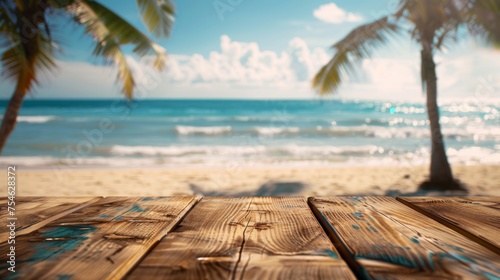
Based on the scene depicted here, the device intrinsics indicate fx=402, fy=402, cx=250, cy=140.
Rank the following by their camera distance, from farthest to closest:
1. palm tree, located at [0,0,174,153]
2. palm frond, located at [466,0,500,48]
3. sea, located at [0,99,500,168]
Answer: sea, located at [0,99,500,168] < palm frond, located at [466,0,500,48] < palm tree, located at [0,0,174,153]

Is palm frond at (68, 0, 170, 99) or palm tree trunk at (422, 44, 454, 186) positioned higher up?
palm frond at (68, 0, 170, 99)

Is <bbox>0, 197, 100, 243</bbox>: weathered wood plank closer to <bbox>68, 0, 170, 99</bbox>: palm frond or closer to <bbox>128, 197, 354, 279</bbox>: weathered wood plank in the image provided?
<bbox>128, 197, 354, 279</bbox>: weathered wood plank

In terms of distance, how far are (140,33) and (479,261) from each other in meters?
6.67

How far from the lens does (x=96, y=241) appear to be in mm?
869

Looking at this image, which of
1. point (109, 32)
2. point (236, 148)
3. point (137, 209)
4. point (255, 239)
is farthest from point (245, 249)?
point (236, 148)

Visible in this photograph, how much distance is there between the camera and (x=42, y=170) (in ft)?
36.3

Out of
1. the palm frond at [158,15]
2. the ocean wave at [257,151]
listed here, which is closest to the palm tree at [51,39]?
the palm frond at [158,15]

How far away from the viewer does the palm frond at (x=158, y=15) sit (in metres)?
7.01

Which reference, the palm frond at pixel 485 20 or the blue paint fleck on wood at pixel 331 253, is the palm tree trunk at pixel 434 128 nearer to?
the palm frond at pixel 485 20

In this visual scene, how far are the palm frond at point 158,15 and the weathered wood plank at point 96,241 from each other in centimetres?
642

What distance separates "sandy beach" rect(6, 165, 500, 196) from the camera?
790 cm

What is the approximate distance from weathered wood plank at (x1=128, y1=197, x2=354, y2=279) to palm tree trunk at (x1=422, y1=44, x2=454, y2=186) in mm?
7093

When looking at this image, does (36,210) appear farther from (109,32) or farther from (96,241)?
(109,32)

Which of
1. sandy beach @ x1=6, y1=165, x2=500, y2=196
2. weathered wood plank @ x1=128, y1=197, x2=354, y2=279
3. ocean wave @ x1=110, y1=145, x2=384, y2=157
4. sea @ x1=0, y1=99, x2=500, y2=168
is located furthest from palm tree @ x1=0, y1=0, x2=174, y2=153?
ocean wave @ x1=110, y1=145, x2=384, y2=157
